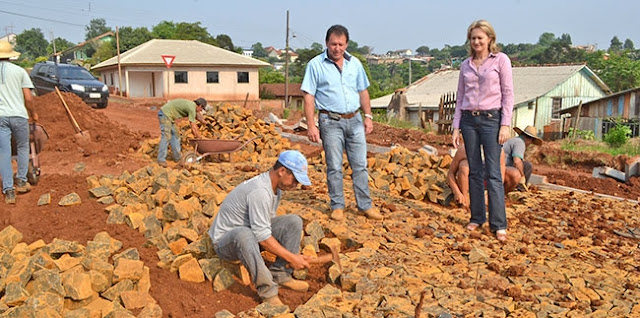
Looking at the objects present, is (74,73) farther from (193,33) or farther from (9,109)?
(193,33)

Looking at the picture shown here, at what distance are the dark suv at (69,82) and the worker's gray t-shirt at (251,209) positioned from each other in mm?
13502

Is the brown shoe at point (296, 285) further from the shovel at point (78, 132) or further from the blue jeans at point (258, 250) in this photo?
the shovel at point (78, 132)

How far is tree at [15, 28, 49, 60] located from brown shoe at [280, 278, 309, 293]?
99.6 meters

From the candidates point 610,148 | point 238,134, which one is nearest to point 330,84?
point 238,134

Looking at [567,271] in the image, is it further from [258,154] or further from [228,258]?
[258,154]

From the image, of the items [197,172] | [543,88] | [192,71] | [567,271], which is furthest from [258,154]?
[543,88]

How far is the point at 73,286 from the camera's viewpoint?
3010 mm

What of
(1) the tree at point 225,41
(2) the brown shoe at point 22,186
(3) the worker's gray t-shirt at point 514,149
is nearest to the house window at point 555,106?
(3) the worker's gray t-shirt at point 514,149

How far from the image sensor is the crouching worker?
10.5 ft

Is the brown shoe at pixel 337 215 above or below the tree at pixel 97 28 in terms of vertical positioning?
below

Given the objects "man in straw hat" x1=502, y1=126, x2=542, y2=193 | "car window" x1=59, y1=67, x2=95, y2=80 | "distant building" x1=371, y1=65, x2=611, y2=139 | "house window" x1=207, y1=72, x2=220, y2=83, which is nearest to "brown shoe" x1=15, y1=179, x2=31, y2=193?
"man in straw hat" x1=502, y1=126, x2=542, y2=193

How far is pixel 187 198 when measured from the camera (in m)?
5.02

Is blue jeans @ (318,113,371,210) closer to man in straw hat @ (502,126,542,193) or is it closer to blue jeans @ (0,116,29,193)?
man in straw hat @ (502,126,542,193)

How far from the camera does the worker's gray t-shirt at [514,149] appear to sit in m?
5.55
